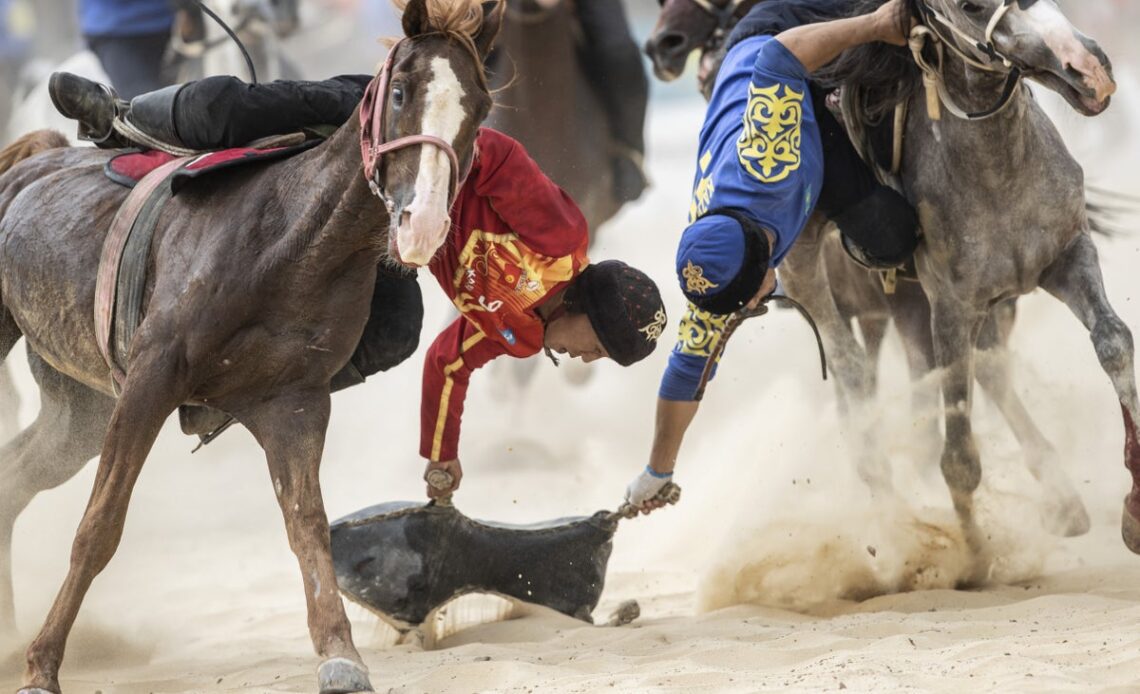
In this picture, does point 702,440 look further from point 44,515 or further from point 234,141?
point 234,141

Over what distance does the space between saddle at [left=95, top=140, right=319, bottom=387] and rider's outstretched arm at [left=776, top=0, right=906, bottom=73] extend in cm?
137

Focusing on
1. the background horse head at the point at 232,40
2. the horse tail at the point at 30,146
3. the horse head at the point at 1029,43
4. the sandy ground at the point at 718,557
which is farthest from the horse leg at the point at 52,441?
the background horse head at the point at 232,40

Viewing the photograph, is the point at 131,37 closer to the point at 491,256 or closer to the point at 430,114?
the point at 491,256

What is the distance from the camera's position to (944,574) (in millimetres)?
4816

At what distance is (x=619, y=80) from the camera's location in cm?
837

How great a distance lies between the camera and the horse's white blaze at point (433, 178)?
129 inches

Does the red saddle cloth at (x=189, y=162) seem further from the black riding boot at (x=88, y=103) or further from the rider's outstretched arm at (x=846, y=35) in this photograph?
the rider's outstretched arm at (x=846, y=35)

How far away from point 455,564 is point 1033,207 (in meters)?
1.89

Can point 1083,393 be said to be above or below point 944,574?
above

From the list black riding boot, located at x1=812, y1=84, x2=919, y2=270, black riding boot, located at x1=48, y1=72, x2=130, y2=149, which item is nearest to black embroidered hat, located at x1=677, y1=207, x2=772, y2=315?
black riding boot, located at x1=812, y1=84, x2=919, y2=270

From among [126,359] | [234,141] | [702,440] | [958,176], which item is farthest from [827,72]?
[702,440]

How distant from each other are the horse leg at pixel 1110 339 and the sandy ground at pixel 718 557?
264 millimetres

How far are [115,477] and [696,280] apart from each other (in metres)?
1.56

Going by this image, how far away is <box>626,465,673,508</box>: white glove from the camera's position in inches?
189
